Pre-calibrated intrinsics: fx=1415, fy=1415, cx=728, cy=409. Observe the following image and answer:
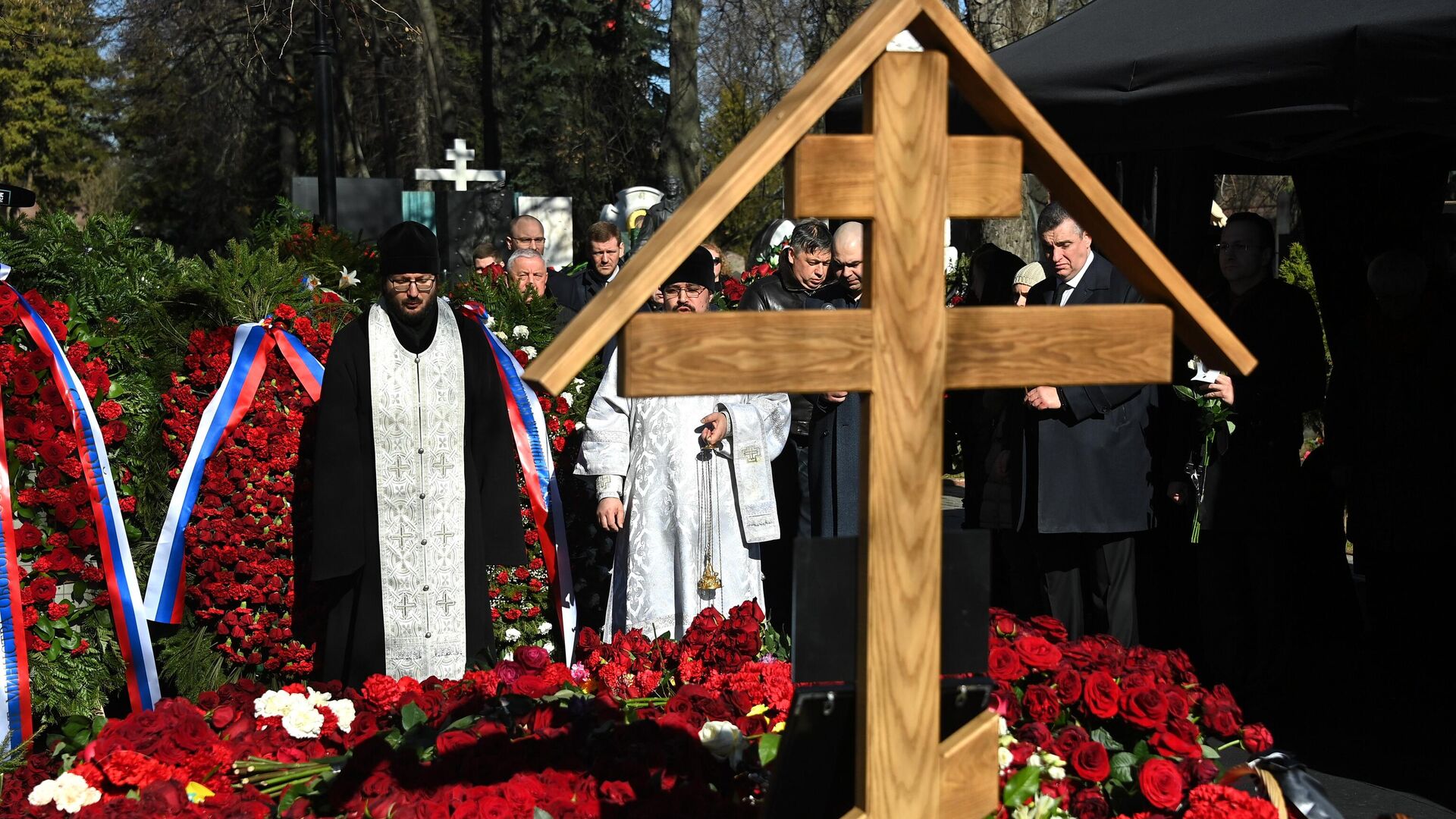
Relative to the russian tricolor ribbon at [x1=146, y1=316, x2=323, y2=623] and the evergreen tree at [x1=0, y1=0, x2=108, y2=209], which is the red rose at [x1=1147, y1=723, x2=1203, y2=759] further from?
the evergreen tree at [x1=0, y1=0, x2=108, y2=209]

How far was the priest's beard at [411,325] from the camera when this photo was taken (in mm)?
4891

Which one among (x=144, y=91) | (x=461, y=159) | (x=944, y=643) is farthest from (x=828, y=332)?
(x=144, y=91)

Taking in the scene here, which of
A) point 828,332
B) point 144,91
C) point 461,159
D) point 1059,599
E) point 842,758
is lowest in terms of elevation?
point 1059,599

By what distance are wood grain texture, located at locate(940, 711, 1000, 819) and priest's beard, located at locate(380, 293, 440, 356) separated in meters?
3.15

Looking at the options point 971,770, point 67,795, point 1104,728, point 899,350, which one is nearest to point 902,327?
point 899,350

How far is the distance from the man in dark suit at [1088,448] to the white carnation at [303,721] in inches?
120

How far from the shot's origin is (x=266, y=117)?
2830 cm

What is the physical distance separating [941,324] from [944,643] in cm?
49

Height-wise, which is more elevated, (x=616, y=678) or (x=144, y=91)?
(x=144, y=91)

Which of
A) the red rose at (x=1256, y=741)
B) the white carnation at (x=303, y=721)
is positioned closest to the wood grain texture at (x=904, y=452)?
the red rose at (x=1256, y=741)

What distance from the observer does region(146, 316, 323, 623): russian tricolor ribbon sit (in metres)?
5.01

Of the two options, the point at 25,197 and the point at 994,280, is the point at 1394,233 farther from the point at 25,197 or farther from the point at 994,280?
the point at 25,197

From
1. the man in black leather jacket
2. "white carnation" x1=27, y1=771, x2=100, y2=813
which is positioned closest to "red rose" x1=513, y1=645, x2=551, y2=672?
"white carnation" x1=27, y1=771, x2=100, y2=813

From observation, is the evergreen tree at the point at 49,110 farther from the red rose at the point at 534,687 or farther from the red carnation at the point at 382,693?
the red rose at the point at 534,687
